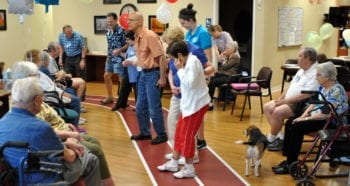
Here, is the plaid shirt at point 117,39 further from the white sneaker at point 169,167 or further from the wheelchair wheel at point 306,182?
the wheelchair wheel at point 306,182

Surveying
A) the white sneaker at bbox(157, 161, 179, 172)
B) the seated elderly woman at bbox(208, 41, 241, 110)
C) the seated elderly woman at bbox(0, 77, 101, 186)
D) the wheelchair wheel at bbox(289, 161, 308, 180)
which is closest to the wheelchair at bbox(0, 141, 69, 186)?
the seated elderly woman at bbox(0, 77, 101, 186)

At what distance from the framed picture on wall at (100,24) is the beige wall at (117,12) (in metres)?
0.11

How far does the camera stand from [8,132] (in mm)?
2486

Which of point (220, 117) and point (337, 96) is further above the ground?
point (337, 96)

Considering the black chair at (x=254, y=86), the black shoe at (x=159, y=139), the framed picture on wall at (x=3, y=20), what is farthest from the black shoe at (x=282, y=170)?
the framed picture on wall at (x=3, y=20)

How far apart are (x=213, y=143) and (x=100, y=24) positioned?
588 cm

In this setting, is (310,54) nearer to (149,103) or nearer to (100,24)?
(149,103)

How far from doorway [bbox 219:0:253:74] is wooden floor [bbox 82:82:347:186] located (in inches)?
98.4

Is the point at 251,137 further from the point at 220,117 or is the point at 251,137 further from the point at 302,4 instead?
the point at 302,4

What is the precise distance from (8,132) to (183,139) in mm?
1728

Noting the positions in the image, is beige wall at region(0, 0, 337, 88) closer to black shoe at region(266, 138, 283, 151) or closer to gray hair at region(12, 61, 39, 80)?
black shoe at region(266, 138, 283, 151)

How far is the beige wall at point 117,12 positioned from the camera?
8.57 metres

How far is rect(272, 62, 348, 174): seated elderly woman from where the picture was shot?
13.4ft

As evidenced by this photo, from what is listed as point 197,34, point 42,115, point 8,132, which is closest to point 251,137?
point 197,34
